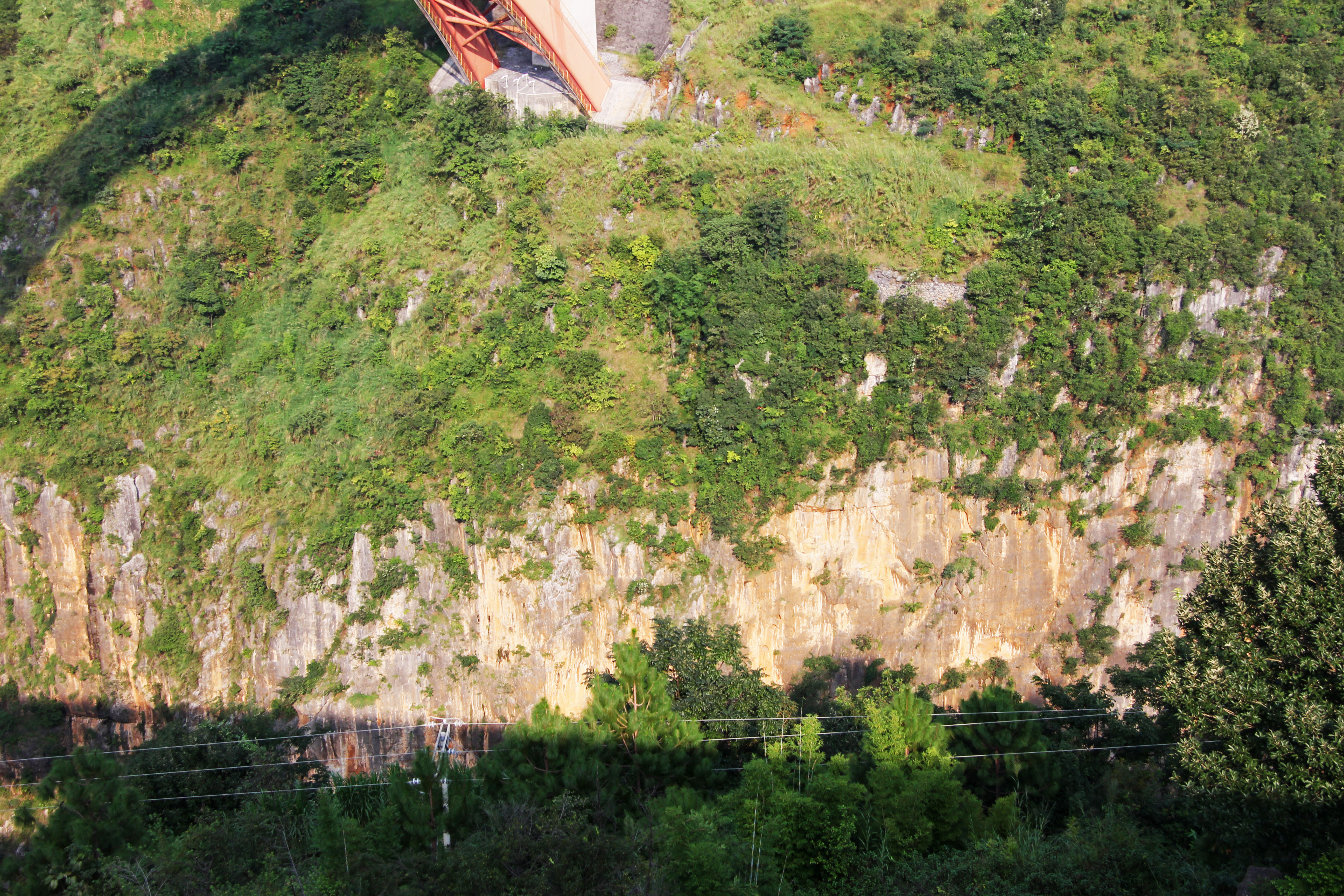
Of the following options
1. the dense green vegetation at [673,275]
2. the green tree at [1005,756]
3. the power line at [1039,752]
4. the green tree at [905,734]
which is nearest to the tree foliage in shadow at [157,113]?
the dense green vegetation at [673,275]

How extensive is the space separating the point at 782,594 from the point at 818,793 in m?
8.66

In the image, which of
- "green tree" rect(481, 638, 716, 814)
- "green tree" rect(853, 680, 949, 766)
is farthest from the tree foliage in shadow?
"green tree" rect(853, 680, 949, 766)

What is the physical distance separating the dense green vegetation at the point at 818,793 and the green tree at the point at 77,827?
0.04 metres

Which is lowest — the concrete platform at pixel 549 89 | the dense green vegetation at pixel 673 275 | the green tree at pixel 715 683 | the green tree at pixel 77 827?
the green tree at pixel 77 827

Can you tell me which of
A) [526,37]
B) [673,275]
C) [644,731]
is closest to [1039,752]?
[644,731]

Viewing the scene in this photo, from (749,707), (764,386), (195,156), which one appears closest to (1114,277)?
(764,386)

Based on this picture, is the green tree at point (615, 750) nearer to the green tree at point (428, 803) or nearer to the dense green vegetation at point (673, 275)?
the green tree at point (428, 803)

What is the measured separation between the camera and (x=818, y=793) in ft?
48.2

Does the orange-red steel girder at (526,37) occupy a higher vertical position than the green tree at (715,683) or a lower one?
higher

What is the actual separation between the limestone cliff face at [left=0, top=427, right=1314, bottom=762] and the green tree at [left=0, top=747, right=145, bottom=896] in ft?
23.9

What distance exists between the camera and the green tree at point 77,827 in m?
14.4

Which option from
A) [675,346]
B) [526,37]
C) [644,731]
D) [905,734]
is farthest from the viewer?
[526,37]

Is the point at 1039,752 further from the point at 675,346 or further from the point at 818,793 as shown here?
the point at 675,346

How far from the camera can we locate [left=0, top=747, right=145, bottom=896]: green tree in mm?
14391
